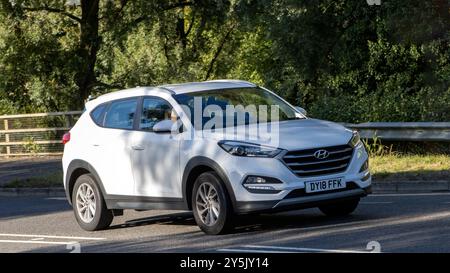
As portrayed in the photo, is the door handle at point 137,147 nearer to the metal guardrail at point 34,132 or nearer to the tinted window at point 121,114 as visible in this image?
the tinted window at point 121,114

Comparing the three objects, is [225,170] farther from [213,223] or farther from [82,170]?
[82,170]

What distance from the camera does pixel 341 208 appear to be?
41.0ft

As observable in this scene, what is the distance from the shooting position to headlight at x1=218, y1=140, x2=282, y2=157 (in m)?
11.1

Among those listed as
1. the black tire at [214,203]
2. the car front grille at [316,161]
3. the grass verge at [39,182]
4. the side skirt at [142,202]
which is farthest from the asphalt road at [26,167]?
the car front grille at [316,161]

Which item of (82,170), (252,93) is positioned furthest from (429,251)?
(82,170)

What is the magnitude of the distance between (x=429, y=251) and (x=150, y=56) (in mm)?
29062

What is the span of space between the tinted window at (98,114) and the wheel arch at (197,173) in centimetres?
217

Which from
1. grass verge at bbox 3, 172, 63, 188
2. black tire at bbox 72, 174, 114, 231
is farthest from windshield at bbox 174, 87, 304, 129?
grass verge at bbox 3, 172, 63, 188

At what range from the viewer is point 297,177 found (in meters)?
11.1

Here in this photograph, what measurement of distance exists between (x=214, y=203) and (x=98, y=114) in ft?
9.61

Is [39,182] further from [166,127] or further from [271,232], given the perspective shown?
[271,232]

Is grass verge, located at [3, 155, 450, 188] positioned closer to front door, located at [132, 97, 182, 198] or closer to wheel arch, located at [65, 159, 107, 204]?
front door, located at [132, 97, 182, 198]

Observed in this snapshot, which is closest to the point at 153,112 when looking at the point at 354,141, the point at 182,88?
the point at 182,88

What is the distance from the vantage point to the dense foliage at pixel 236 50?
78.7 ft
